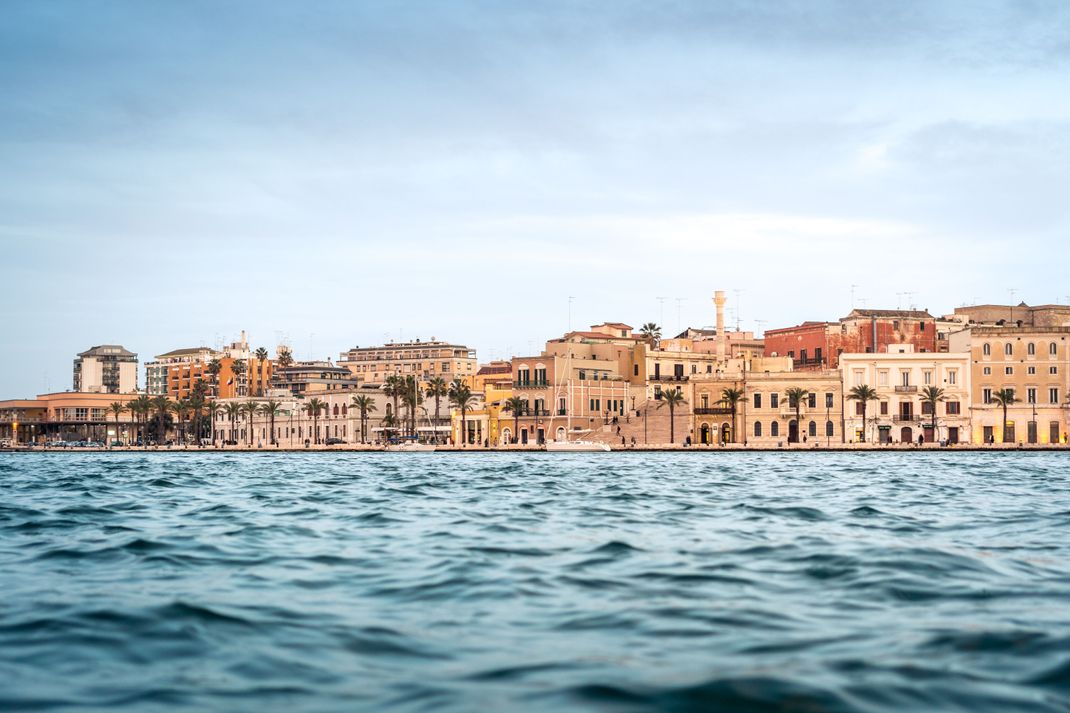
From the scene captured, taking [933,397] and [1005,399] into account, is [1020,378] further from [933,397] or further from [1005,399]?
[933,397]

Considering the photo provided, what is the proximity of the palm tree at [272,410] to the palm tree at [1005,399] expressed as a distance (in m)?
73.6

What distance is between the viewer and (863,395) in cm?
9125

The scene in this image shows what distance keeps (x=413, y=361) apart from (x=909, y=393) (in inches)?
3687

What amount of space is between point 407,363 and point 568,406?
77067mm

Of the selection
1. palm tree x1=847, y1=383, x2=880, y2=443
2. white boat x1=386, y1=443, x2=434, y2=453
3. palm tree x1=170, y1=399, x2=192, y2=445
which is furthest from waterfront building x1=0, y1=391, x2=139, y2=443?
palm tree x1=847, y1=383, x2=880, y2=443

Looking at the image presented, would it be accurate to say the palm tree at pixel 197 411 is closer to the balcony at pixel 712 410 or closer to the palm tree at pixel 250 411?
the palm tree at pixel 250 411

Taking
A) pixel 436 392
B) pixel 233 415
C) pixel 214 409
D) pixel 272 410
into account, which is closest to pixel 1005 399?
pixel 436 392

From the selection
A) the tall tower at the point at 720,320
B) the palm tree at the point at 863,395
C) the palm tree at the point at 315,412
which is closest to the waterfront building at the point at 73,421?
the palm tree at the point at 315,412

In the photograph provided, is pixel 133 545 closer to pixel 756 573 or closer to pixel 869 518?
pixel 756 573

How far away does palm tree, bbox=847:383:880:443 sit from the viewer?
91438 millimetres

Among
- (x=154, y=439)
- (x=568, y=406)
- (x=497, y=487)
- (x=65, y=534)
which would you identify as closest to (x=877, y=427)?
(x=568, y=406)

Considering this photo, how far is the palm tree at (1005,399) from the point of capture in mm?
91375

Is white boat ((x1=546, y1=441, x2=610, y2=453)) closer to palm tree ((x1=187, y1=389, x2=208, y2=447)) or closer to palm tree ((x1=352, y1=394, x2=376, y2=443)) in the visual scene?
palm tree ((x1=352, y1=394, x2=376, y2=443))

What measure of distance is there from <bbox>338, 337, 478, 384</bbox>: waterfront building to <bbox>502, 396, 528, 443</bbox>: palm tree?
63038mm
